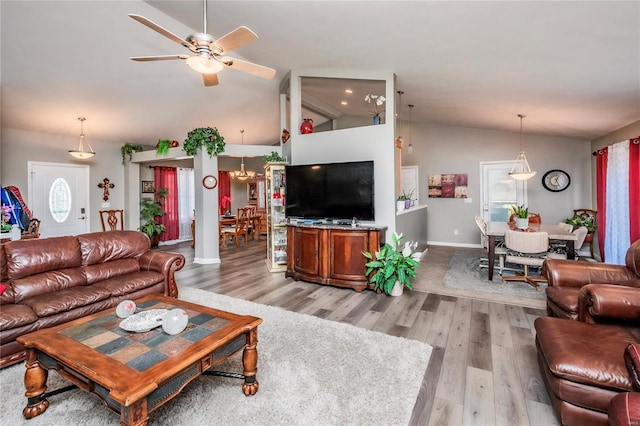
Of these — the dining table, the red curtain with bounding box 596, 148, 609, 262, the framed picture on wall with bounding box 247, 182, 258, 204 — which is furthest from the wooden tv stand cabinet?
the framed picture on wall with bounding box 247, 182, 258, 204

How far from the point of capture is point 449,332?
2793mm

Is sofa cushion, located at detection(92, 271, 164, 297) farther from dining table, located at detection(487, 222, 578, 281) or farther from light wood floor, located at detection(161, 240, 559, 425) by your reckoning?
dining table, located at detection(487, 222, 578, 281)

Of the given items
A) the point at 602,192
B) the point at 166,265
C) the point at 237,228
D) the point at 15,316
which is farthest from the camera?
the point at 237,228

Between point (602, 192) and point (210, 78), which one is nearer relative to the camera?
point (210, 78)

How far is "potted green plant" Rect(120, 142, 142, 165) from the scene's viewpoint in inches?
280

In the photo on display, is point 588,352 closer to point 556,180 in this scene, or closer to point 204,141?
point 204,141

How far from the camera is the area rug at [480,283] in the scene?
12.5 ft

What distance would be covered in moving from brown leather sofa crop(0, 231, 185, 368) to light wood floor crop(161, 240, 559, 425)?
98 centimetres

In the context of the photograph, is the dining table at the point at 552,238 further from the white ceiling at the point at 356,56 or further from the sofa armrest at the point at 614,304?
the sofa armrest at the point at 614,304

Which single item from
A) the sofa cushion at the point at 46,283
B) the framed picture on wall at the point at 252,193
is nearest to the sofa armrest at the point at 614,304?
the sofa cushion at the point at 46,283

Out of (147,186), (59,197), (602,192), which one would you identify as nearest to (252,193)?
(147,186)

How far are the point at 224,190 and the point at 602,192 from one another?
9210mm

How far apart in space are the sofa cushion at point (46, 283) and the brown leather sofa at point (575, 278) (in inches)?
175

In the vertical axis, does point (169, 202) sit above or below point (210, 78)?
below
